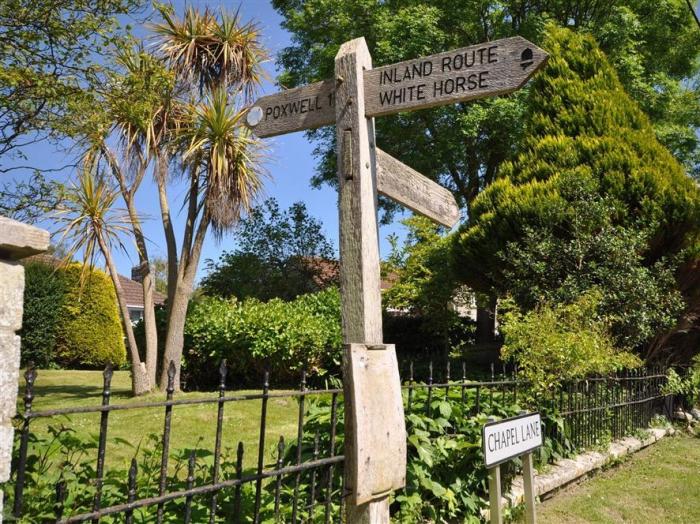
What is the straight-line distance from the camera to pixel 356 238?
2.80 m

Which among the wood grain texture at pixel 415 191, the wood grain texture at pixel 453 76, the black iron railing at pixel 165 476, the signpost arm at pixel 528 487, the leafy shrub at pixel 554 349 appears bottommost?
the signpost arm at pixel 528 487

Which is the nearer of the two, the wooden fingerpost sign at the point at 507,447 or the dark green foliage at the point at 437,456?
the wooden fingerpost sign at the point at 507,447

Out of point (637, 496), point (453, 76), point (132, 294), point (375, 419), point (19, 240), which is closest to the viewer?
point (19, 240)

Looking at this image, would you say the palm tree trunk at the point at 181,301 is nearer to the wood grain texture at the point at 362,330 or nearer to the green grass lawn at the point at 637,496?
the green grass lawn at the point at 637,496

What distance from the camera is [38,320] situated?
50.5 ft

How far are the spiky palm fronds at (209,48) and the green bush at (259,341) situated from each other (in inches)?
164

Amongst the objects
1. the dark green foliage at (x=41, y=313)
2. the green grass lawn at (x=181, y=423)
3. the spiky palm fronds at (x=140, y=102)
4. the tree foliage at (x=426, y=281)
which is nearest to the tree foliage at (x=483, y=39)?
the tree foliage at (x=426, y=281)

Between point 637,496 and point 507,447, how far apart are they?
112 inches

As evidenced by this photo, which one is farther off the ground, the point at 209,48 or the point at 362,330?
the point at 209,48

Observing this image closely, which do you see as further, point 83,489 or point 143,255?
point 143,255

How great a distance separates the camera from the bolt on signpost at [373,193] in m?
2.61

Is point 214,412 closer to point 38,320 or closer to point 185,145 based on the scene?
point 185,145

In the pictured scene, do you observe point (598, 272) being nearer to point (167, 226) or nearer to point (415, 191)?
point (415, 191)

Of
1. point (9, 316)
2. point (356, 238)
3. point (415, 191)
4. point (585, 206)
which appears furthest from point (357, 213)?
point (585, 206)
